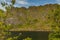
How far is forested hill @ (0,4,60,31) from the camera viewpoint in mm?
15930

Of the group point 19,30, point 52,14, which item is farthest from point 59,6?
point 19,30

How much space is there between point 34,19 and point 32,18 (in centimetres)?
30

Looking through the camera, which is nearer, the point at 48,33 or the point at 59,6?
the point at 48,33

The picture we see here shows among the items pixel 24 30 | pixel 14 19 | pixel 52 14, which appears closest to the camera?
pixel 24 30

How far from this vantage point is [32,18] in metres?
17.3

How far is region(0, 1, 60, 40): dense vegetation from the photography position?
52.3 ft

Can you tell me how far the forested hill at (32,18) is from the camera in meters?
15.9

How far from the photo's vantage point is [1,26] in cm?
1622

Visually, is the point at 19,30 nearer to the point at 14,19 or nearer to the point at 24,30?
the point at 24,30

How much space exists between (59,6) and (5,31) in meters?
3.84

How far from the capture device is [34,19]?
17.0m

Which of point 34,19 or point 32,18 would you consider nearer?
point 34,19

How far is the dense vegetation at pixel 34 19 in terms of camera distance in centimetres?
1593

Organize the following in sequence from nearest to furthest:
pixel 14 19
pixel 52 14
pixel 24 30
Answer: pixel 24 30
pixel 52 14
pixel 14 19
